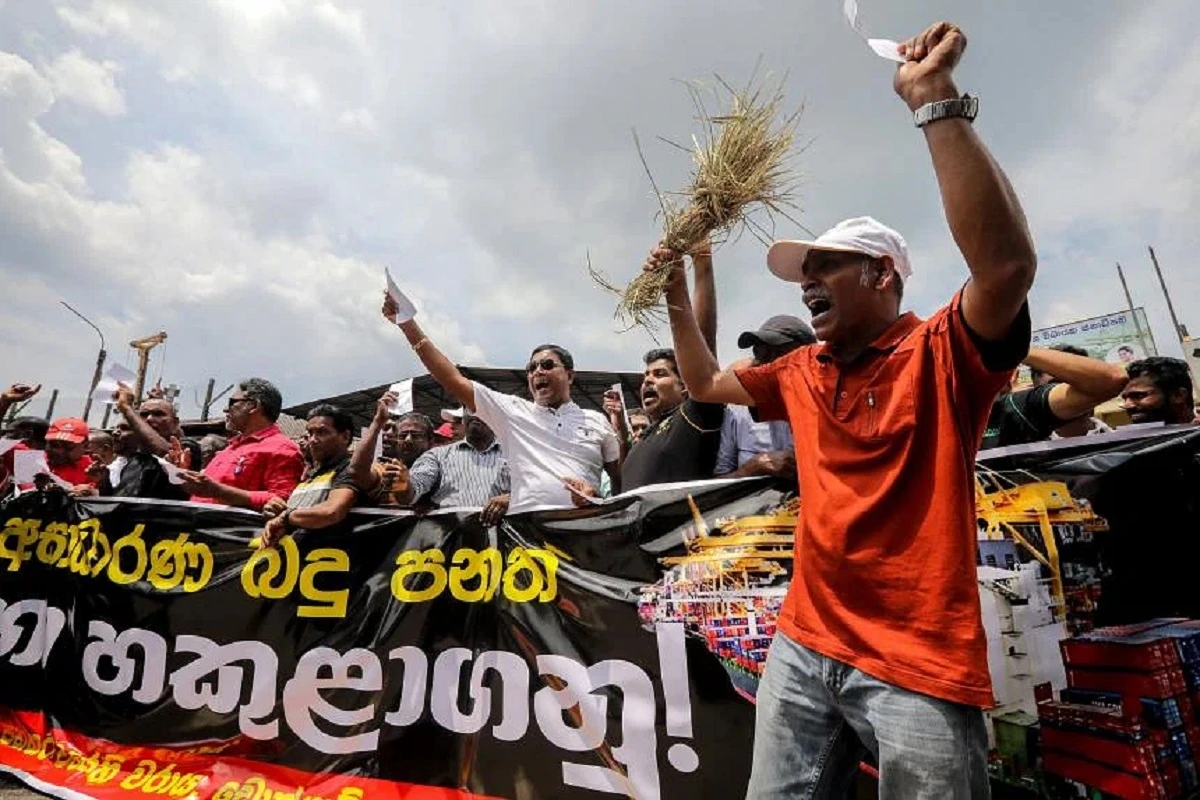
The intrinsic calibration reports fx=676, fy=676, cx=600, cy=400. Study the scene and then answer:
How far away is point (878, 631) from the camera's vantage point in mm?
1619

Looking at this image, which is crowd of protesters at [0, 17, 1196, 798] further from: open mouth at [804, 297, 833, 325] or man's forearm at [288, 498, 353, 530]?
man's forearm at [288, 498, 353, 530]

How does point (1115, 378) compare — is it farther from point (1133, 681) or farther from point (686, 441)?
point (686, 441)

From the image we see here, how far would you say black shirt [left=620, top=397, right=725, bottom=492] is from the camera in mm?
3322

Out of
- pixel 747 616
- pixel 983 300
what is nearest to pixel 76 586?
pixel 747 616

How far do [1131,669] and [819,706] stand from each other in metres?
1.45

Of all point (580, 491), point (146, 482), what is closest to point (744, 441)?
point (580, 491)

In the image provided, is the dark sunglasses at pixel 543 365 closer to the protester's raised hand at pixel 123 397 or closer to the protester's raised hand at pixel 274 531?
the protester's raised hand at pixel 274 531

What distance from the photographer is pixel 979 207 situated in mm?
1357

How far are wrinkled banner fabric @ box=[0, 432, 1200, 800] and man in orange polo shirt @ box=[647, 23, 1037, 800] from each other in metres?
1.07

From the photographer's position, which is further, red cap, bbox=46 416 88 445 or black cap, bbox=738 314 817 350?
red cap, bbox=46 416 88 445

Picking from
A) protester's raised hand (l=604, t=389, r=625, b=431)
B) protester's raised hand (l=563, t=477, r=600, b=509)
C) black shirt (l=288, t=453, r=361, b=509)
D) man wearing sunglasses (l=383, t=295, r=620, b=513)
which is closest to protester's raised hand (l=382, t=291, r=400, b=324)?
man wearing sunglasses (l=383, t=295, r=620, b=513)

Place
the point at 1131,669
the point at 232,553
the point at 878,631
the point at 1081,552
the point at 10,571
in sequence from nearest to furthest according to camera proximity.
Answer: the point at 878,631, the point at 1131,669, the point at 1081,552, the point at 232,553, the point at 10,571

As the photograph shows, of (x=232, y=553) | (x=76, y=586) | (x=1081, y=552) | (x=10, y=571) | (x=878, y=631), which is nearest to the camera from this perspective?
(x=878, y=631)

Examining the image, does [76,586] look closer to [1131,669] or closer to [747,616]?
[747,616]
